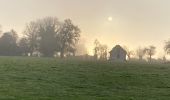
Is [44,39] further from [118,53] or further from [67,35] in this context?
[118,53]

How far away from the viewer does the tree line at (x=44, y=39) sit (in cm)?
13550

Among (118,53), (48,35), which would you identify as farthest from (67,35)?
(118,53)

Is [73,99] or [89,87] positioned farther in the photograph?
[89,87]

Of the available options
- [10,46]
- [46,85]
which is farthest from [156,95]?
[10,46]

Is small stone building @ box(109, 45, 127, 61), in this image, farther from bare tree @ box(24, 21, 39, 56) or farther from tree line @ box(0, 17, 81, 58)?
bare tree @ box(24, 21, 39, 56)

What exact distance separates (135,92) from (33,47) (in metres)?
117

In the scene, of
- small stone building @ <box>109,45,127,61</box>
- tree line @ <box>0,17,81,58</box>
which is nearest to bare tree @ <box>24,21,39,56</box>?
tree line @ <box>0,17,81,58</box>

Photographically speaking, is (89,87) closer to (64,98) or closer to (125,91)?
(125,91)

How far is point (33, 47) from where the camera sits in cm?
14038

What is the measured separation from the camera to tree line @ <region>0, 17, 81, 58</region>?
13550cm

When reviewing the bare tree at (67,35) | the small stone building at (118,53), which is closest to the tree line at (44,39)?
the bare tree at (67,35)

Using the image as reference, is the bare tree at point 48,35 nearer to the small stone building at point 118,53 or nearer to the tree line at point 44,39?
the tree line at point 44,39

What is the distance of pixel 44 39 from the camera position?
143 meters

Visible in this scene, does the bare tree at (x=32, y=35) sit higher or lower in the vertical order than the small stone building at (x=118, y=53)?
higher
